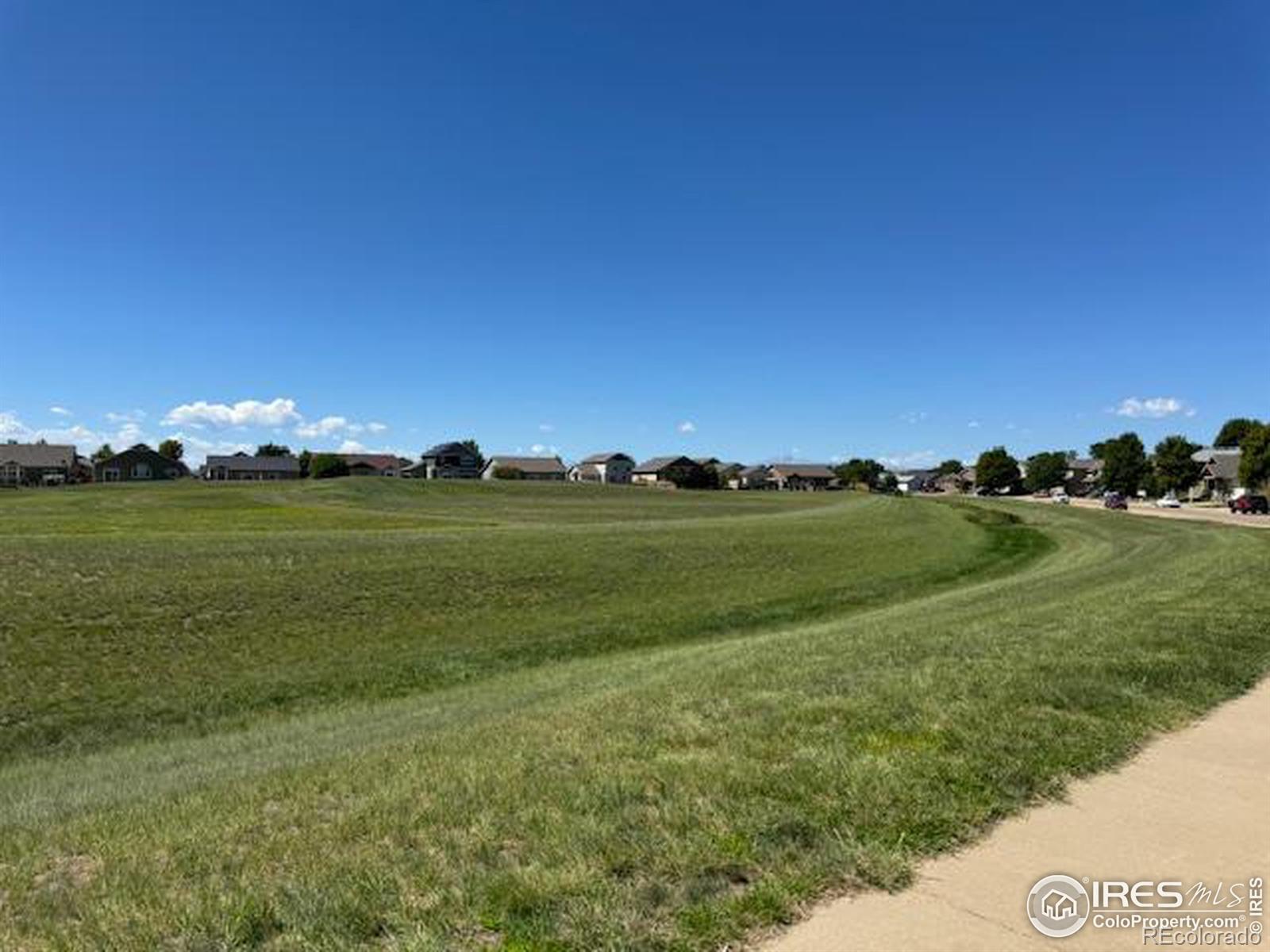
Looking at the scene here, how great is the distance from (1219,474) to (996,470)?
47.0 meters

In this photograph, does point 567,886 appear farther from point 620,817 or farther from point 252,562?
point 252,562

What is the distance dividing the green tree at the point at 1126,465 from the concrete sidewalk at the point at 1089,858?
135512 millimetres

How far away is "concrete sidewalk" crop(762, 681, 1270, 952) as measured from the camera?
411 cm

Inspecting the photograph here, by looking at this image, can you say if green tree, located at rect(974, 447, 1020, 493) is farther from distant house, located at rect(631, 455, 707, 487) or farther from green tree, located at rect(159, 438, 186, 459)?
green tree, located at rect(159, 438, 186, 459)

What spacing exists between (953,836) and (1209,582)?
1649 centimetres

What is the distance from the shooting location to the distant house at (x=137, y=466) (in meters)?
157

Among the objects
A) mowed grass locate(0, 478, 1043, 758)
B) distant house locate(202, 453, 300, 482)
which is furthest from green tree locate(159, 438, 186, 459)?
mowed grass locate(0, 478, 1043, 758)

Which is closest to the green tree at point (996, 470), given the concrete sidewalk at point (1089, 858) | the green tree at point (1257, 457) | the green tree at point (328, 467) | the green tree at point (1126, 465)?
the green tree at point (1126, 465)

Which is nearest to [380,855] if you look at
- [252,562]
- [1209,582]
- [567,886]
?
[567,886]

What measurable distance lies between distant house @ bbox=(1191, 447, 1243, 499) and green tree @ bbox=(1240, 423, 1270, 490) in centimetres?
2886

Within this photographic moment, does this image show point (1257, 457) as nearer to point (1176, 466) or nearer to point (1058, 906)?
point (1176, 466)

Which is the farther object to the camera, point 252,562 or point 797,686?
point 252,562

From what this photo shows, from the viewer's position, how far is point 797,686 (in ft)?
30.3

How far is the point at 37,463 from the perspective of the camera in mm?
149625
